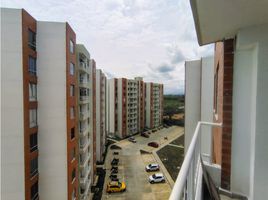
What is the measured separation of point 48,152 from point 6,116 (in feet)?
9.55

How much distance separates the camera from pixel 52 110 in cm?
877

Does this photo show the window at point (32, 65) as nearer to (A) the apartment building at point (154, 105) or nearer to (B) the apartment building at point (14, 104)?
(B) the apartment building at point (14, 104)

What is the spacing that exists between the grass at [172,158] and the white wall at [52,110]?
1283 centimetres

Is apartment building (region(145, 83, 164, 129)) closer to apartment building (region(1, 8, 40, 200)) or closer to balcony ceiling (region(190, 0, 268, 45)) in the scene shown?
apartment building (region(1, 8, 40, 200))

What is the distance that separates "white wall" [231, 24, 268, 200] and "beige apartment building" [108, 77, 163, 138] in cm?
2967

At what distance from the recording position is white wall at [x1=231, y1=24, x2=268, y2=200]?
5.18 feet

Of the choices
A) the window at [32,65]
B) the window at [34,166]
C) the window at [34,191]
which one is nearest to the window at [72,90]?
the window at [32,65]

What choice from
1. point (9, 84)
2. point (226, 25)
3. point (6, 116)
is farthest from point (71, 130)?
point (226, 25)

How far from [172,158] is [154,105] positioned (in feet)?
61.9

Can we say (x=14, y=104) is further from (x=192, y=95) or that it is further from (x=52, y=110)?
(x=192, y=95)

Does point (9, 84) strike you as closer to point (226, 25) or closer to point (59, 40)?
A: point (59, 40)

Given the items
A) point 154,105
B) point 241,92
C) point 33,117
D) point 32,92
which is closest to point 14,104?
point 32,92

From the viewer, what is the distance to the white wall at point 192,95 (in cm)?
1073

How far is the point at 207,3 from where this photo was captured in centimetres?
119
